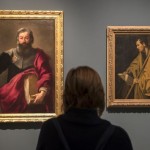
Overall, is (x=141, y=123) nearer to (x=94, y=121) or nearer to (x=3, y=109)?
(x=3, y=109)

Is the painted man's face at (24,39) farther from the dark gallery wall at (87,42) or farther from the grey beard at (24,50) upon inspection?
the dark gallery wall at (87,42)

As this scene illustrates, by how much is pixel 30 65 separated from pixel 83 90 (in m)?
1.15

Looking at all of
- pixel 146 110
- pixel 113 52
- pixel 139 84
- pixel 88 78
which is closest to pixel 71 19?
pixel 113 52

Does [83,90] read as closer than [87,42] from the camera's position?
Yes

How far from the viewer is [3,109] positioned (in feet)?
7.78

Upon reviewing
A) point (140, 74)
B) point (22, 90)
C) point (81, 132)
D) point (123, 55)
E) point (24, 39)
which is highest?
point (24, 39)

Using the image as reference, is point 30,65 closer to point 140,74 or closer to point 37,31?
point 37,31

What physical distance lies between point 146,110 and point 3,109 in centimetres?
102

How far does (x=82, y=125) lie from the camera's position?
129 centimetres

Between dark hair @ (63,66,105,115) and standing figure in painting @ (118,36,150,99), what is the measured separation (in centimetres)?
114

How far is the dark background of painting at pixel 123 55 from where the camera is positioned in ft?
7.93

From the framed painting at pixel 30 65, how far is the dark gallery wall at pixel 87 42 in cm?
6

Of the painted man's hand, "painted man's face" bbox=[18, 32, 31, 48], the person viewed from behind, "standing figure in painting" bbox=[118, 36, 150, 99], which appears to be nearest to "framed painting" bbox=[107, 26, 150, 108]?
"standing figure in painting" bbox=[118, 36, 150, 99]

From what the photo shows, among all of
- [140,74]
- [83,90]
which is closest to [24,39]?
[140,74]
